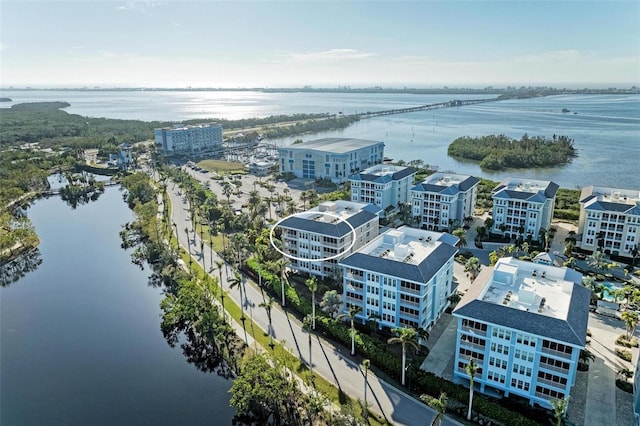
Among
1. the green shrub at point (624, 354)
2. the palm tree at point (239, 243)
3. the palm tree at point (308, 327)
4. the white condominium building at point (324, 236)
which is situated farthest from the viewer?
the palm tree at point (239, 243)

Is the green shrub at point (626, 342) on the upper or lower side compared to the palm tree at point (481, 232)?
lower

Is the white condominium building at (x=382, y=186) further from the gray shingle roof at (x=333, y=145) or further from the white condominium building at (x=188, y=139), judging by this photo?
the white condominium building at (x=188, y=139)

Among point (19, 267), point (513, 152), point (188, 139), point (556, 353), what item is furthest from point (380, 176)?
point (188, 139)

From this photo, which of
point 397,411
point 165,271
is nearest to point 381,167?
point 165,271

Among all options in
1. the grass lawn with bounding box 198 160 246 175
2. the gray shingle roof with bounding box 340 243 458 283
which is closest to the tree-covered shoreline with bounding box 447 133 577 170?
the grass lawn with bounding box 198 160 246 175

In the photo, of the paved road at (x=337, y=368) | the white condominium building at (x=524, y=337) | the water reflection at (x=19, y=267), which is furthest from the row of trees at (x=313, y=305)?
the water reflection at (x=19, y=267)

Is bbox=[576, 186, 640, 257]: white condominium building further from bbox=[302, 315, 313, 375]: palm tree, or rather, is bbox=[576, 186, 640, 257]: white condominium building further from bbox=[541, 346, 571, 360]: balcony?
bbox=[302, 315, 313, 375]: palm tree

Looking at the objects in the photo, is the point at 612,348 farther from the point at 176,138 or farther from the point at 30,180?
the point at 176,138

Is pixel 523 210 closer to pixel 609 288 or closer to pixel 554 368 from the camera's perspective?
pixel 609 288

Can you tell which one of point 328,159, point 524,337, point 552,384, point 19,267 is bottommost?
point 19,267
